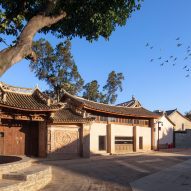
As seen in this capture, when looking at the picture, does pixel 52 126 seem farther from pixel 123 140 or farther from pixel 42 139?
pixel 123 140

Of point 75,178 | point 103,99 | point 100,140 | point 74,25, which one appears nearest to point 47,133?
point 100,140

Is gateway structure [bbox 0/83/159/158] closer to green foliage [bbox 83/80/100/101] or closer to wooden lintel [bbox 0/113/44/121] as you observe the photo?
wooden lintel [bbox 0/113/44/121]

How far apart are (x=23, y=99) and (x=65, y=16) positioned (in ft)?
56.2

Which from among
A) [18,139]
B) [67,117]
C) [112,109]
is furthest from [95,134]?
[18,139]

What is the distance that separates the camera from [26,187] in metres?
12.3

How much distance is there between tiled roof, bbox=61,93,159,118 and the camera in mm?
31763

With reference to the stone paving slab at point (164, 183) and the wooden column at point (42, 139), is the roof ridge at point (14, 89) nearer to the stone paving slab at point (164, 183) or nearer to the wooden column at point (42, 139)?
the wooden column at point (42, 139)

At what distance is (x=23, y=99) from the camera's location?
27.4 metres

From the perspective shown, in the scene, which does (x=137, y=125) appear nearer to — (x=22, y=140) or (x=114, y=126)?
(x=114, y=126)

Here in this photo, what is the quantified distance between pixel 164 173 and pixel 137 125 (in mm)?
20736

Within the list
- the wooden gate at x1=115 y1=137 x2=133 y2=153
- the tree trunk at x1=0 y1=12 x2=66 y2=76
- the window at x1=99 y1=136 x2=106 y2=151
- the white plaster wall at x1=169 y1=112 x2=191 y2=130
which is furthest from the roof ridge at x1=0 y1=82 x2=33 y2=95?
the white plaster wall at x1=169 y1=112 x2=191 y2=130

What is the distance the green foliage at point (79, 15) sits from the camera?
1053cm

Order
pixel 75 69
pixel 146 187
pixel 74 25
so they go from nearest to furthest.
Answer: pixel 74 25, pixel 146 187, pixel 75 69

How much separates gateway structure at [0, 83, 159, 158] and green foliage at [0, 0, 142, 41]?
13.5 m
